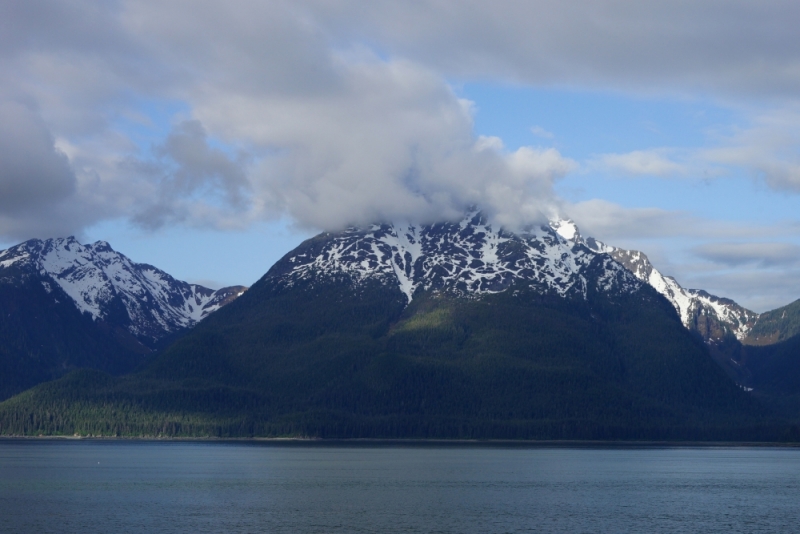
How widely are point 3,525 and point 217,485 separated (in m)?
58.3

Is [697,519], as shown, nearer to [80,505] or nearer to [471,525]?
[471,525]

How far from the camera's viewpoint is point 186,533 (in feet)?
402

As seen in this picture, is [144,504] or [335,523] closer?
[335,523]

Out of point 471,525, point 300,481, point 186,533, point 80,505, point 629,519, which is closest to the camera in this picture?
point 186,533

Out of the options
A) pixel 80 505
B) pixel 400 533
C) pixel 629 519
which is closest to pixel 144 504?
pixel 80 505

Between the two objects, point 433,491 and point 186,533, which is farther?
point 433,491

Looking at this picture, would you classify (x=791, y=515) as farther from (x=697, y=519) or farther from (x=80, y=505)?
(x=80, y=505)

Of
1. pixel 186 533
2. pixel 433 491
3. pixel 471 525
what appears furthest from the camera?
pixel 433 491

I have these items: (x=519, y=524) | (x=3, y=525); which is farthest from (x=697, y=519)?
(x=3, y=525)

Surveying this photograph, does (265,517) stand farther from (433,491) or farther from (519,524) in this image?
(433,491)

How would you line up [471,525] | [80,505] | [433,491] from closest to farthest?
[471,525]
[80,505]
[433,491]

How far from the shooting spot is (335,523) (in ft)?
435

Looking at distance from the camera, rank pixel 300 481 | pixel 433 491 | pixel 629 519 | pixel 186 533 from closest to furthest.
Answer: pixel 186 533
pixel 629 519
pixel 433 491
pixel 300 481

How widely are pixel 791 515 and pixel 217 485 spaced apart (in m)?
90.2
